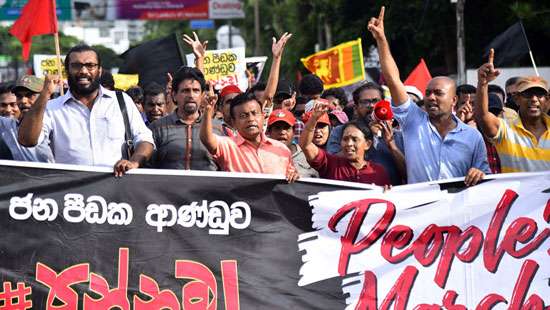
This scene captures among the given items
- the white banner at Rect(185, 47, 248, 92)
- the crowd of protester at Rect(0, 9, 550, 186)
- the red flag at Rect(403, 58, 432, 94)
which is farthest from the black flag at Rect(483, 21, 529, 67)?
the crowd of protester at Rect(0, 9, 550, 186)

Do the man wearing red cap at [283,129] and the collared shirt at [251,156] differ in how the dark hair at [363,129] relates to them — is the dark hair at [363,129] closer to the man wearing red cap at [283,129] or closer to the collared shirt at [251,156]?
the man wearing red cap at [283,129]

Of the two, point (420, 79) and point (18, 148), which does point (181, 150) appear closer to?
point (18, 148)

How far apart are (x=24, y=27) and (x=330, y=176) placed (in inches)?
159

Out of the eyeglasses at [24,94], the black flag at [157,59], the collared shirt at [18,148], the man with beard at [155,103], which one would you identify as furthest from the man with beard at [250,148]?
the black flag at [157,59]

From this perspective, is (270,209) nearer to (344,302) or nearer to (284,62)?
(344,302)

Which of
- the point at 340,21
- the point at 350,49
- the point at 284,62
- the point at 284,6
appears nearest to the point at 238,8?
the point at 284,6

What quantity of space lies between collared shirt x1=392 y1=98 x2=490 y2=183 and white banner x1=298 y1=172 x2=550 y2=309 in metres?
0.28

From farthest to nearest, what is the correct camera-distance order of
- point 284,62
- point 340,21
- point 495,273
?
point 284,62 → point 340,21 → point 495,273

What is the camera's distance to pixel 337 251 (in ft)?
22.0

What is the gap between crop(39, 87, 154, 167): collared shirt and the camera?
23.2 ft

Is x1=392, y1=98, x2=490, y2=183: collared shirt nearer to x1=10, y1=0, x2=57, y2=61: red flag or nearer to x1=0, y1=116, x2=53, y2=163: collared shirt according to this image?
x1=0, y1=116, x2=53, y2=163: collared shirt

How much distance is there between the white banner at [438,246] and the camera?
664 centimetres

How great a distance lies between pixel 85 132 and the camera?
7082 millimetres

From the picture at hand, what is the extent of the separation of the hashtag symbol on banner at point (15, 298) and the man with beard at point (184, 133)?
1.16m
